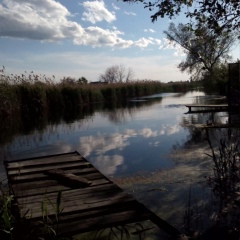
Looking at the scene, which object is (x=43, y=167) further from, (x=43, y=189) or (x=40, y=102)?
(x=40, y=102)

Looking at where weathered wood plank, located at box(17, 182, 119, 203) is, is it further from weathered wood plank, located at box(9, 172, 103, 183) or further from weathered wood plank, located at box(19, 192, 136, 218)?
weathered wood plank, located at box(9, 172, 103, 183)

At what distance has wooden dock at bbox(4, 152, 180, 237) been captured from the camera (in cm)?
309

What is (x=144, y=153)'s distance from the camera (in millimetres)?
7625

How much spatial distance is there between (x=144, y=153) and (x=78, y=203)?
4224 mm

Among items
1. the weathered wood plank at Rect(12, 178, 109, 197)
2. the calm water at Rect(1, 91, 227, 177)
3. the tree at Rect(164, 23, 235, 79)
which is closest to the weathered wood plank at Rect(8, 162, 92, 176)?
the weathered wood plank at Rect(12, 178, 109, 197)

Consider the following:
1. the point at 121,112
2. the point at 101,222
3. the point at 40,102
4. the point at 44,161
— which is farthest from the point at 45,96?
the point at 101,222

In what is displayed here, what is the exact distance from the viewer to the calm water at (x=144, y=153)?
470 cm

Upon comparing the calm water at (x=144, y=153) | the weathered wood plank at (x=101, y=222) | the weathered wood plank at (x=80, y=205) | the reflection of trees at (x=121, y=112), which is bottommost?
the calm water at (x=144, y=153)

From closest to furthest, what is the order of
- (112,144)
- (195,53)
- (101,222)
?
(101,222)
(112,144)
(195,53)

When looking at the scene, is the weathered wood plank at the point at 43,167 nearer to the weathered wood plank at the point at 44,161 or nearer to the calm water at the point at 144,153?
the weathered wood plank at the point at 44,161

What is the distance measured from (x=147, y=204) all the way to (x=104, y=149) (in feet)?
13.2

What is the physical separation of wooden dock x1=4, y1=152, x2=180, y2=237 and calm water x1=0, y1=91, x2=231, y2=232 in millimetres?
600

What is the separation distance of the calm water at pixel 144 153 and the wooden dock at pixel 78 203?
23.6 inches

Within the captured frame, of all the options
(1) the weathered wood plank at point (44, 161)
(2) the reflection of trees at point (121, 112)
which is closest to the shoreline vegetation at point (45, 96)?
(2) the reflection of trees at point (121, 112)
